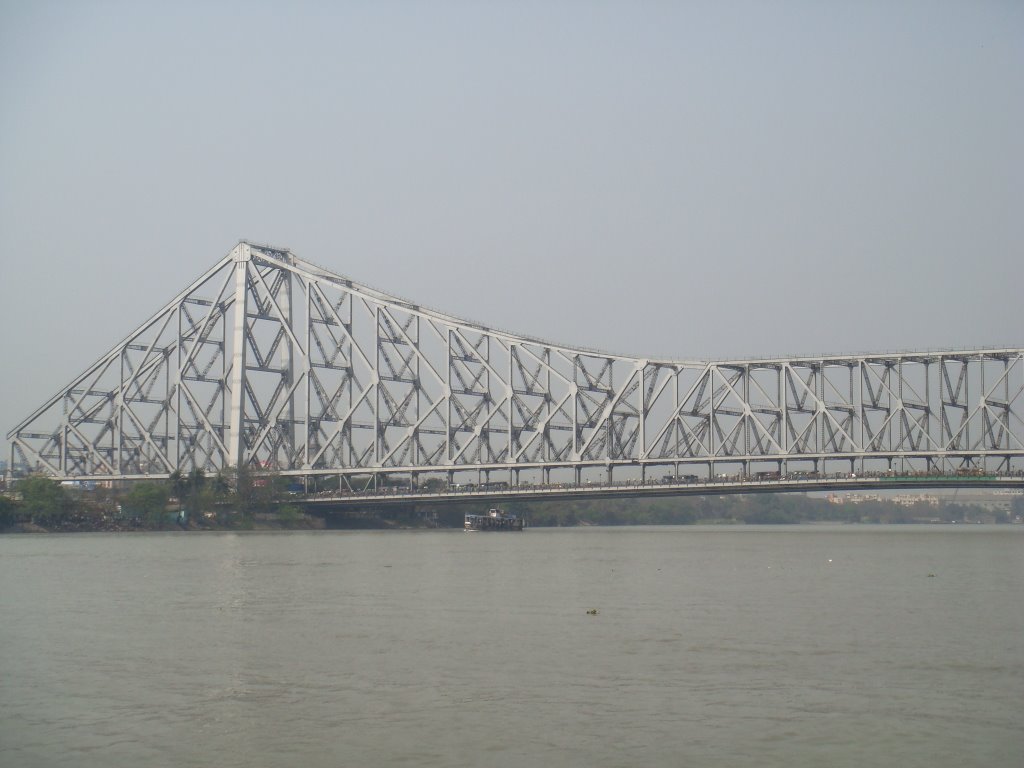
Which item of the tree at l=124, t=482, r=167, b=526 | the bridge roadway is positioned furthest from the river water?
the tree at l=124, t=482, r=167, b=526

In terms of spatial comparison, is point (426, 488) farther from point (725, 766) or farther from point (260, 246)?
point (725, 766)

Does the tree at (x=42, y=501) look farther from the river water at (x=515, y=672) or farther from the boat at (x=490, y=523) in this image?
the river water at (x=515, y=672)

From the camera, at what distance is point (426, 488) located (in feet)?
308

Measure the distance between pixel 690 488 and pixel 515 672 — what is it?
59.8 metres

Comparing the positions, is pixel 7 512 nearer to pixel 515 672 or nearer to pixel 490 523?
pixel 490 523

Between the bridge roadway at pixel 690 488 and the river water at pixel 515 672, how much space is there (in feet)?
128

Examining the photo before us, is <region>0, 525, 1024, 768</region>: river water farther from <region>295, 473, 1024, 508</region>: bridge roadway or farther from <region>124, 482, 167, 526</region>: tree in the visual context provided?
<region>124, 482, 167, 526</region>: tree

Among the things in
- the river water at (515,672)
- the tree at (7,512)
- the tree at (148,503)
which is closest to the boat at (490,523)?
the tree at (148,503)

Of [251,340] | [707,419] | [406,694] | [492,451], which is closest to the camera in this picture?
[406,694]

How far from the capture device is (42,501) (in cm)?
8400

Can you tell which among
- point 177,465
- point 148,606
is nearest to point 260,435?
point 177,465

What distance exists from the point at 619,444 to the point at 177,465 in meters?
32.9

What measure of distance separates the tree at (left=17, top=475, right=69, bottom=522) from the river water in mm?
50127

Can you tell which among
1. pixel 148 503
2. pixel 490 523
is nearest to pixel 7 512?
pixel 148 503
